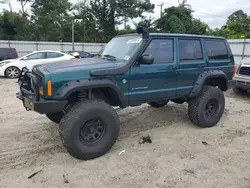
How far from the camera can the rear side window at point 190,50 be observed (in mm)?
4602

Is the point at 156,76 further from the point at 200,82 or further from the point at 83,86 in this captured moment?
the point at 83,86

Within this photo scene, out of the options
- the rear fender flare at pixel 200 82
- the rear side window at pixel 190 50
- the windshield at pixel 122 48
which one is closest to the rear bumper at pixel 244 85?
the rear fender flare at pixel 200 82

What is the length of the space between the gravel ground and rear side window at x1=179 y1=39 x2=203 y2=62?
153 centimetres

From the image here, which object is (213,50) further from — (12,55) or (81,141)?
(12,55)

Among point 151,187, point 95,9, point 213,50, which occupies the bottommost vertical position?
point 151,187

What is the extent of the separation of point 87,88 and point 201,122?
2735 millimetres

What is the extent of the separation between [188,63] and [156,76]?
0.88m

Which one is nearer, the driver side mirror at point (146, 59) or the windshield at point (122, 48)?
the driver side mirror at point (146, 59)

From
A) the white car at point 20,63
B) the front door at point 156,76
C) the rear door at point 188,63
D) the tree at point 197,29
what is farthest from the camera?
the tree at point 197,29

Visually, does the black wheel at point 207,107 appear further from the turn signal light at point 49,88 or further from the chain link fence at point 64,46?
the chain link fence at point 64,46

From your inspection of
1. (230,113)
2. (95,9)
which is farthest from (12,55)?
(95,9)

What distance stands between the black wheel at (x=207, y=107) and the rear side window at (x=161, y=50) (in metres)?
1.16

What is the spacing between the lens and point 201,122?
4945 millimetres

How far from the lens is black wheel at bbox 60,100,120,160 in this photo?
3.39 m
